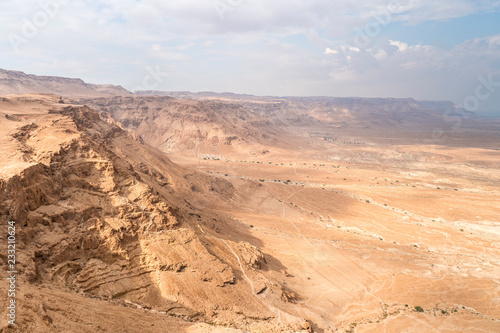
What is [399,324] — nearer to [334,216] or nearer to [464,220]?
[334,216]

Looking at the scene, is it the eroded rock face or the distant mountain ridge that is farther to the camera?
the distant mountain ridge

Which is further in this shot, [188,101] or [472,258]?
[188,101]

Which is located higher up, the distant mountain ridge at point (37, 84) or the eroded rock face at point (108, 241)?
the distant mountain ridge at point (37, 84)

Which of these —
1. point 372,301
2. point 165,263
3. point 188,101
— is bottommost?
point 372,301

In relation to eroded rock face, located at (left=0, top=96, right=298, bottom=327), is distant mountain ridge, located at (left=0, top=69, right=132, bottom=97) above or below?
above

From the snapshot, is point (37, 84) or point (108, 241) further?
point (37, 84)

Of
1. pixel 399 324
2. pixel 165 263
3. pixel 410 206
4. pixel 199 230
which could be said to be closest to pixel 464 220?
pixel 410 206

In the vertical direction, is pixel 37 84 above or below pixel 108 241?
above

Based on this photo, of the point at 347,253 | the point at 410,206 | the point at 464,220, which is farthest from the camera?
the point at 410,206
